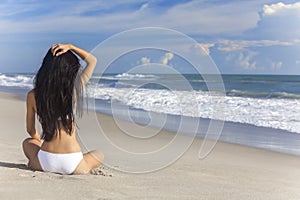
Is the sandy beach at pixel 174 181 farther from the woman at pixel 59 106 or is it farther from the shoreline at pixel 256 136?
the shoreline at pixel 256 136

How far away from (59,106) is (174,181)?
4.05 ft

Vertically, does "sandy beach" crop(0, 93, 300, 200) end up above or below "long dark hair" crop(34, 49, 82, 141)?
below

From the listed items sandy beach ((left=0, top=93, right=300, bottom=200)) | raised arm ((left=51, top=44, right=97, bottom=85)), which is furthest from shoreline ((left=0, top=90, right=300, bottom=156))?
raised arm ((left=51, top=44, right=97, bottom=85))

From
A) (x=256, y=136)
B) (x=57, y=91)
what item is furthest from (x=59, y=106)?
(x=256, y=136)

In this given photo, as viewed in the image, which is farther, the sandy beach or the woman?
the woman

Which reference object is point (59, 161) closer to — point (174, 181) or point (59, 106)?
point (59, 106)

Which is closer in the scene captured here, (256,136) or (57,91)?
(57,91)

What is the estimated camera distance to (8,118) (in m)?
10.0

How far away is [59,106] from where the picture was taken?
385 centimetres

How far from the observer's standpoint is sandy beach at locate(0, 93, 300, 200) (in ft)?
11.2

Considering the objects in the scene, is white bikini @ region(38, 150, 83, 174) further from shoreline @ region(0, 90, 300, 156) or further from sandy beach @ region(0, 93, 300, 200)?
shoreline @ region(0, 90, 300, 156)

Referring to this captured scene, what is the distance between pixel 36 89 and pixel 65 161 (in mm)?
669

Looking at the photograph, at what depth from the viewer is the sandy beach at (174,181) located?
342 cm

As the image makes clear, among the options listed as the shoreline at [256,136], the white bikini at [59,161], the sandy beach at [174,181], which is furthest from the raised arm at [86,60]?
the shoreline at [256,136]
